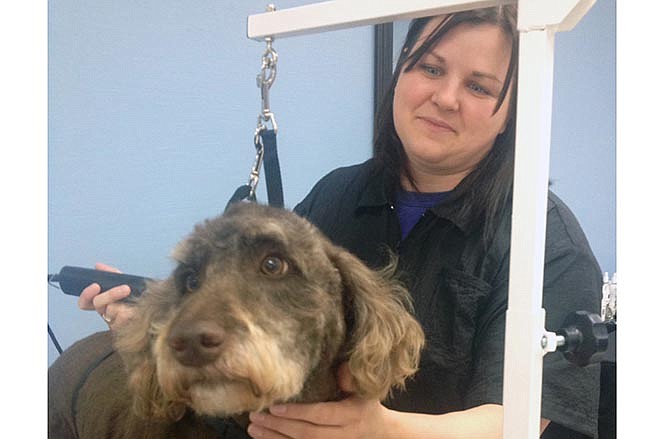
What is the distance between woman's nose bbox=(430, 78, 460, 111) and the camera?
37.1 inches

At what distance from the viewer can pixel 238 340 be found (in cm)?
76

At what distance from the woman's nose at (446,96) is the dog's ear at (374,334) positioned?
0.23m

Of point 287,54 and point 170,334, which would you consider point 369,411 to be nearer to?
point 170,334

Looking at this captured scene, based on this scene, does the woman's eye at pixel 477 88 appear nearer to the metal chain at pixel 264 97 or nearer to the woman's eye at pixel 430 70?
the woman's eye at pixel 430 70

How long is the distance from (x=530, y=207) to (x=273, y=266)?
1.00ft

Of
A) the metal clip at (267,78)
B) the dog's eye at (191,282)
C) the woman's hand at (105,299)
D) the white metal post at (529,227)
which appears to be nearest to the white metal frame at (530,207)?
the white metal post at (529,227)

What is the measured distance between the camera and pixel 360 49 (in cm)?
102

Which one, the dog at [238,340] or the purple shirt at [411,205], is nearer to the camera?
the dog at [238,340]

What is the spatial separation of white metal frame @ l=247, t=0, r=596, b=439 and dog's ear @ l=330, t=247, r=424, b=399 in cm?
12

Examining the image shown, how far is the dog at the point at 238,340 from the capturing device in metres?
0.77

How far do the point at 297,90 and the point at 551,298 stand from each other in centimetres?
45
